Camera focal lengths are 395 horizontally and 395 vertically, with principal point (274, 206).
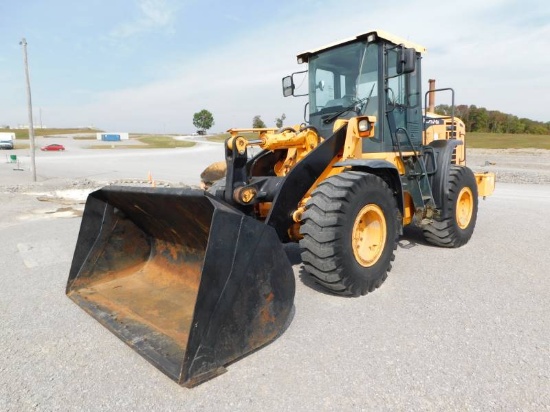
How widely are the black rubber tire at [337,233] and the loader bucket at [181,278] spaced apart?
0.59m

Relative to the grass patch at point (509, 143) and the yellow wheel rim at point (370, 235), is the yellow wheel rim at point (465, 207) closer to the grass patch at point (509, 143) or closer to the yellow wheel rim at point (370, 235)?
the yellow wheel rim at point (370, 235)

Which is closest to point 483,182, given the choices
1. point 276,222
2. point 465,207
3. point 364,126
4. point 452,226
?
point 465,207

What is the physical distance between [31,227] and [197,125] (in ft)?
383

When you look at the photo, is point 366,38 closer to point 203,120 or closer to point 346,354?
point 346,354

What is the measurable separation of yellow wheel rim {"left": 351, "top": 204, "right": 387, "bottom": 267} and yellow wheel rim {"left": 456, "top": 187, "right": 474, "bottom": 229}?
7.62 feet

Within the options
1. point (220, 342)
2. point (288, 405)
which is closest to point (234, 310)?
point (220, 342)

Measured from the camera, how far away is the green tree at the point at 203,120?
11794 cm

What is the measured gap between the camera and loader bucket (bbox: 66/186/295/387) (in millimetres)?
2568

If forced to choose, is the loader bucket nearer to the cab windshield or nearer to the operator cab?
the operator cab

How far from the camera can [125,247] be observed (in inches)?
163

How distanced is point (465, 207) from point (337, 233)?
3.56 meters

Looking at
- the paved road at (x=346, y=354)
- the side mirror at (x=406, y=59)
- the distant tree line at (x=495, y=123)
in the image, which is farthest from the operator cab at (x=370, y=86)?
the distant tree line at (x=495, y=123)

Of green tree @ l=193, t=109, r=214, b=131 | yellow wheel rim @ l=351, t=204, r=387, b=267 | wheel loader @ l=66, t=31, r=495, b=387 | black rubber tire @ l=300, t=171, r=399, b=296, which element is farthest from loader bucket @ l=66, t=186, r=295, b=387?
green tree @ l=193, t=109, r=214, b=131

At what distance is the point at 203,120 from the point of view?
4643 inches
